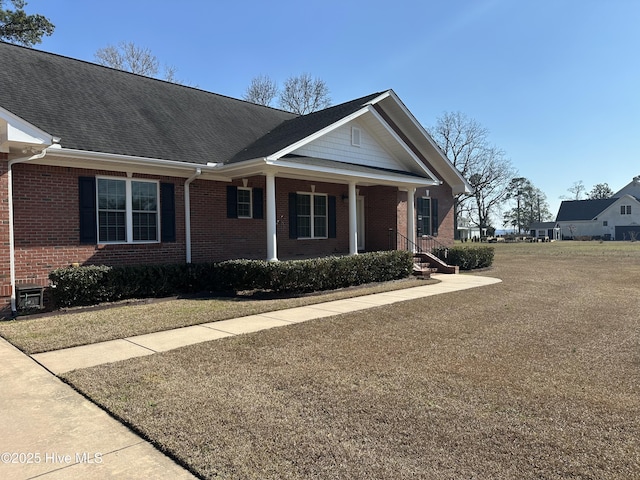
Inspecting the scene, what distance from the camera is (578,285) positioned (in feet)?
43.5

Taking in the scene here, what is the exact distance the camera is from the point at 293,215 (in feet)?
49.3

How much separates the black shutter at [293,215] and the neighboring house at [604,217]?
70416mm

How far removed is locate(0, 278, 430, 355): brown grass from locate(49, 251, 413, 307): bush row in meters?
0.36

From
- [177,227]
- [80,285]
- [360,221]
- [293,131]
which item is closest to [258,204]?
[293,131]

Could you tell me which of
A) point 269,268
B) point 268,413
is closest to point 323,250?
point 269,268

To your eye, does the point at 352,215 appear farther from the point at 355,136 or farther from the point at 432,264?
the point at 432,264

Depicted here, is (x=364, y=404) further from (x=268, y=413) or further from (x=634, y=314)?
(x=634, y=314)

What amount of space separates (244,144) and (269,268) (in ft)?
18.3

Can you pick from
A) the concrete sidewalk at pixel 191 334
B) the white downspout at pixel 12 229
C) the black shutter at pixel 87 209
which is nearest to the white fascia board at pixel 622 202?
the concrete sidewalk at pixel 191 334

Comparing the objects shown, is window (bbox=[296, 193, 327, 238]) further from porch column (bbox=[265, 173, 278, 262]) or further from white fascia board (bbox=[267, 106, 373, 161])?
porch column (bbox=[265, 173, 278, 262])

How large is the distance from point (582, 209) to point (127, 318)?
286ft

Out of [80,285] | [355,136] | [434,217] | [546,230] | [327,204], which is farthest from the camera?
[546,230]

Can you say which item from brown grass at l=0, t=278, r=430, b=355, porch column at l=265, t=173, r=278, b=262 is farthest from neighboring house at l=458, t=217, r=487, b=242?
brown grass at l=0, t=278, r=430, b=355

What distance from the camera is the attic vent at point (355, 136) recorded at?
584 inches
